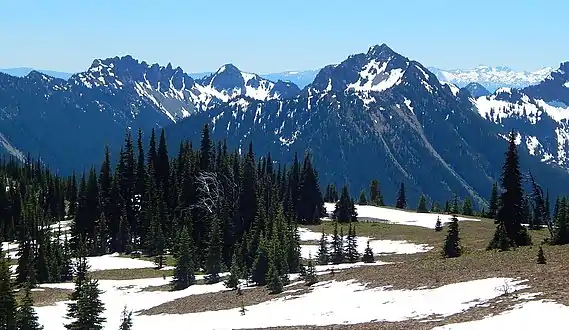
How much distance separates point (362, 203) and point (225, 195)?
6292cm

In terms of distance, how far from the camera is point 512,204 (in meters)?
50.8

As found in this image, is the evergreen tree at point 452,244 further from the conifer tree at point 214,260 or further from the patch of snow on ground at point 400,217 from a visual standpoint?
the patch of snow on ground at point 400,217

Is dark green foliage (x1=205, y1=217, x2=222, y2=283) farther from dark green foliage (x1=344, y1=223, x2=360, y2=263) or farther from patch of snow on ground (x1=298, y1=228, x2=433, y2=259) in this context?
dark green foliage (x1=344, y1=223, x2=360, y2=263)

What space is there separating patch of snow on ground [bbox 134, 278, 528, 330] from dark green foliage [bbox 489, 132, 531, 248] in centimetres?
1684

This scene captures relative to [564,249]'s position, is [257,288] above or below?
below

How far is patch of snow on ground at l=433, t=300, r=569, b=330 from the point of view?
22.8 m

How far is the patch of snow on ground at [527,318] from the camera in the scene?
22766 mm

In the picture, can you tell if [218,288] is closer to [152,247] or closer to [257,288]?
[257,288]

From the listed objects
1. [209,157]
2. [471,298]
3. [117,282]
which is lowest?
[117,282]

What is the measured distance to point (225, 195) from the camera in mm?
83625

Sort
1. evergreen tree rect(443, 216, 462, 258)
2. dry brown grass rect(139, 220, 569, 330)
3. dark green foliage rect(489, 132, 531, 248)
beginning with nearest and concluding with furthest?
dry brown grass rect(139, 220, 569, 330) < evergreen tree rect(443, 216, 462, 258) < dark green foliage rect(489, 132, 531, 248)

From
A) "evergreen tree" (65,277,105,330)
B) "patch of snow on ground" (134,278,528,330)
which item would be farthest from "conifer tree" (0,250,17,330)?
"patch of snow on ground" (134,278,528,330)

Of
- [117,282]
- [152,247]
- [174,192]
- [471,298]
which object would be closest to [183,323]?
[471,298]

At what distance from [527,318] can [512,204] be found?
28952mm
